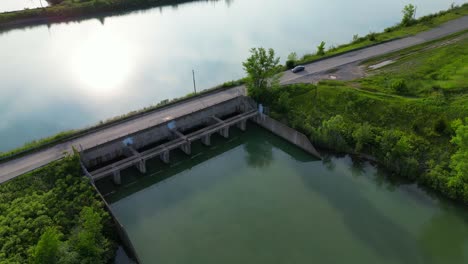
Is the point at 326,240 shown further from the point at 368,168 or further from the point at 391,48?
the point at 391,48

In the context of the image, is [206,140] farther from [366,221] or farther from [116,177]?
[366,221]

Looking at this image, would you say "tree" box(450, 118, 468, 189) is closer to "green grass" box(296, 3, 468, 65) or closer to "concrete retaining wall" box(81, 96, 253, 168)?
"concrete retaining wall" box(81, 96, 253, 168)

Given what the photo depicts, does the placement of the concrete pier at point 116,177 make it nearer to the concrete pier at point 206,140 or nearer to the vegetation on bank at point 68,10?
the concrete pier at point 206,140

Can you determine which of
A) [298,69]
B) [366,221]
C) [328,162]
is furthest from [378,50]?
[366,221]

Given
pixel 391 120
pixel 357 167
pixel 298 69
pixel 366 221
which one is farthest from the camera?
pixel 298 69

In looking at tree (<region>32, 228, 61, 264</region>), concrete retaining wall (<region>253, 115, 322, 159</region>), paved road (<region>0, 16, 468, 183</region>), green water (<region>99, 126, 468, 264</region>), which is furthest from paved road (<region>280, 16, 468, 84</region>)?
tree (<region>32, 228, 61, 264</region>)

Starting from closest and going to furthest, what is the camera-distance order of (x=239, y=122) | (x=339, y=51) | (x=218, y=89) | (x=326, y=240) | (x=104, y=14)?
(x=326, y=240) < (x=239, y=122) < (x=218, y=89) < (x=339, y=51) < (x=104, y=14)

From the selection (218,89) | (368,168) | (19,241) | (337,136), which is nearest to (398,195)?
(368,168)
